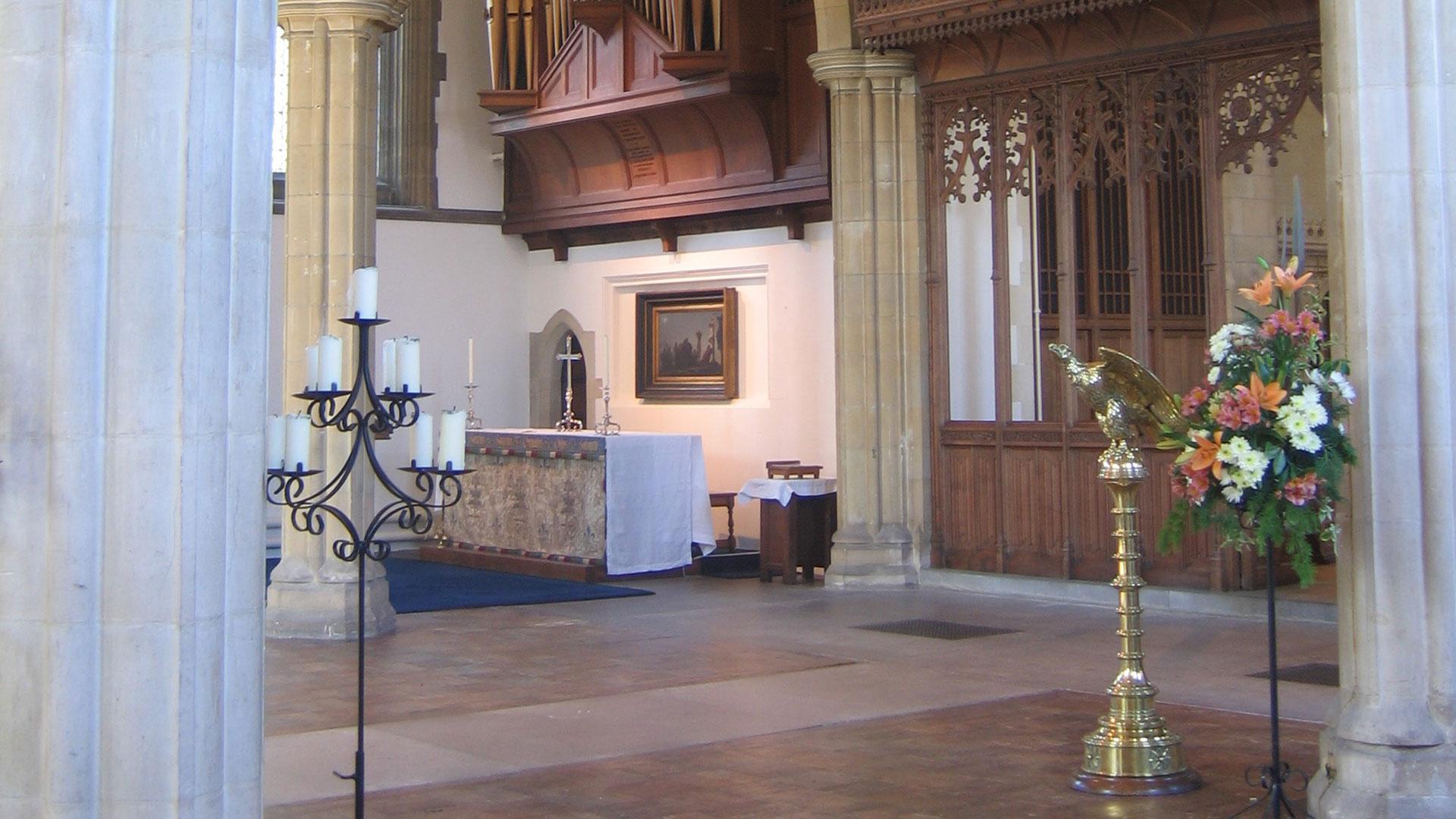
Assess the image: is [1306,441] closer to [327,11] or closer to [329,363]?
[329,363]

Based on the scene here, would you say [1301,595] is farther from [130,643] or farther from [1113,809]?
[130,643]

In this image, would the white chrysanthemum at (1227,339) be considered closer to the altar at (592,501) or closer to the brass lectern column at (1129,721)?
the brass lectern column at (1129,721)

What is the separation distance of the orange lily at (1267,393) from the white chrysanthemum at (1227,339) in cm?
16

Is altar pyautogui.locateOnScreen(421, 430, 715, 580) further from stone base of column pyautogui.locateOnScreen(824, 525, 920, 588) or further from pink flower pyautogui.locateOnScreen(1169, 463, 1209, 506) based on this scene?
pink flower pyautogui.locateOnScreen(1169, 463, 1209, 506)

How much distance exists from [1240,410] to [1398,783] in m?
1.04

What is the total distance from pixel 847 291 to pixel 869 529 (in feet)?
5.05

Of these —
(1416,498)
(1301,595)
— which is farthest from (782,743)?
(1301,595)

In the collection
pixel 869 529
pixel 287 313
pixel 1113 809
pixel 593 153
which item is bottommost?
pixel 1113 809

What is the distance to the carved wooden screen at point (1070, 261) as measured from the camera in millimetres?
9102

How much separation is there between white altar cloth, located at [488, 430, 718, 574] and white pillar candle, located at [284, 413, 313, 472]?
6628mm

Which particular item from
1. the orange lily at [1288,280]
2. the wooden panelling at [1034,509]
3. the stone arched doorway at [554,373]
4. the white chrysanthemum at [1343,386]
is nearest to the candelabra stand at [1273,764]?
the white chrysanthemum at [1343,386]

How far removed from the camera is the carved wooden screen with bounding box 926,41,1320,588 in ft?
29.9

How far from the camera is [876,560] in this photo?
34.4ft

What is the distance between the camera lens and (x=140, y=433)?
3.16 meters
